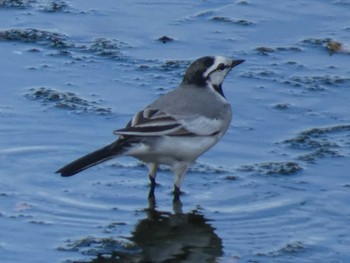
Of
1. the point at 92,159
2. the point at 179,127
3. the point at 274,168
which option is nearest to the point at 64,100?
the point at 179,127

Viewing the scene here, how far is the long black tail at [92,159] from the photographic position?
32.8ft

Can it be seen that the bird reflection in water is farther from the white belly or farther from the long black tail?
the long black tail

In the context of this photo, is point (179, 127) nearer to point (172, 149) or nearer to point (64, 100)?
point (172, 149)

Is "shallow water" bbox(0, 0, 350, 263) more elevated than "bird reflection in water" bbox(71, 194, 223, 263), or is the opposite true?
"shallow water" bbox(0, 0, 350, 263)

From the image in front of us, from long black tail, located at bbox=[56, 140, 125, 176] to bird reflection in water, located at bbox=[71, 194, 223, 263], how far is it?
53 centimetres

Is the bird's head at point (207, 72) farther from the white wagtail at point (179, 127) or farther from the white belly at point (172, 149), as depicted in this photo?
the white belly at point (172, 149)

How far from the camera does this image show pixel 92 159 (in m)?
10.0

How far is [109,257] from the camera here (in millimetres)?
9516

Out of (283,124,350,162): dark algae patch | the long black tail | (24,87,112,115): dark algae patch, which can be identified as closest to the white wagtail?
the long black tail

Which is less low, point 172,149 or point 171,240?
point 172,149

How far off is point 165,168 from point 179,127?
2.83ft

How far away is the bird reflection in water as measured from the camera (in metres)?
9.59

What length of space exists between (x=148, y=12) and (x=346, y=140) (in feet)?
11.1

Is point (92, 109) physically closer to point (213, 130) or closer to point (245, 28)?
point (213, 130)
